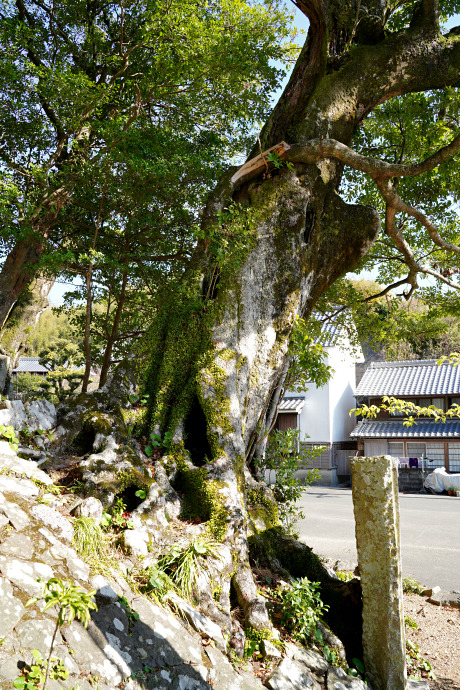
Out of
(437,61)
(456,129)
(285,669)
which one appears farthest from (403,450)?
(285,669)

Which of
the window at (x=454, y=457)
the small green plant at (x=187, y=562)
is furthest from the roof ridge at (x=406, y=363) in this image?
the small green plant at (x=187, y=562)

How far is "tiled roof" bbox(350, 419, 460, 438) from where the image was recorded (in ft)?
81.4

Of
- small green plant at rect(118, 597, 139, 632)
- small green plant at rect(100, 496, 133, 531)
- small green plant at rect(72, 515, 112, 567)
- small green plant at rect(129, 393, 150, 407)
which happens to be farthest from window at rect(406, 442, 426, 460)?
small green plant at rect(118, 597, 139, 632)

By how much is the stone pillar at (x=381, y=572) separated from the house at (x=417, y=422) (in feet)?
73.5

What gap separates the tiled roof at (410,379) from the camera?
26609 millimetres

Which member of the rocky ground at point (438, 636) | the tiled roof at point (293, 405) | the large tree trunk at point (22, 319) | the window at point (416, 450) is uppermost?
the large tree trunk at point (22, 319)

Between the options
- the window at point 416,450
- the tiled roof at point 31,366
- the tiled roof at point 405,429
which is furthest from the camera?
the tiled roof at point 31,366

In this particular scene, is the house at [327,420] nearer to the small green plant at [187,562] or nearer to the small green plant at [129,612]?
the small green plant at [187,562]

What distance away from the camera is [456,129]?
9516 millimetres

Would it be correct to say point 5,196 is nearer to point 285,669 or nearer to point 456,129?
point 285,669

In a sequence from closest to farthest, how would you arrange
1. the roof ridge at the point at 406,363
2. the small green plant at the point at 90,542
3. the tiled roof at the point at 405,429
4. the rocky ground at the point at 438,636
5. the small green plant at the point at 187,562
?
the small green plant at the point at 90,542 → the small green plant at the point at 187,562 → the rocky ground at the point at 438,636 → the tiled roof at the point at 405,429 → the roof ridge at the point at 406,363

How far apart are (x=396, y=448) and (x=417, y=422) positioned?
2.37 meters

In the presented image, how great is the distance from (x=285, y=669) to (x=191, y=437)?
2698 millimetres

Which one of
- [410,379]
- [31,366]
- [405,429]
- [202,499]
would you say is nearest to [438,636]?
[202,499]
